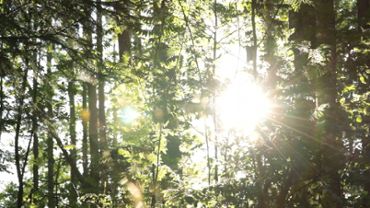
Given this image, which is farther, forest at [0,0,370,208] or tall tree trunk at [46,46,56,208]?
tall tree trunk at [46,46,56,208]

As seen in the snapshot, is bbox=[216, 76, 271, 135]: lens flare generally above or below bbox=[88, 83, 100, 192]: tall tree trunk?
below

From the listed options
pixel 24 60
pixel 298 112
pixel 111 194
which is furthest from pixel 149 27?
pixel 298 112

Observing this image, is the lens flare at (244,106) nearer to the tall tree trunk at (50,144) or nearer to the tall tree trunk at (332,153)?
the tall tree trunk at (332,153)

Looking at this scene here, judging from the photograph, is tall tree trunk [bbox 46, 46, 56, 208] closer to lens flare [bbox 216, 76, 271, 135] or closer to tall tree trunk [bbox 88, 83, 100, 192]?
tall tree trunk [bbox 88, 83, 100, 192]

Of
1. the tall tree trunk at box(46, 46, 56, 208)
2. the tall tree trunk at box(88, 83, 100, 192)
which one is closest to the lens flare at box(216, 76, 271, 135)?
the tall tree trunk at box(46, 46, 56, 208)

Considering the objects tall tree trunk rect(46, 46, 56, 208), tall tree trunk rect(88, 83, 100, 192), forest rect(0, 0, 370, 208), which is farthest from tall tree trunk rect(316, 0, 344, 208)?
tall tree trunk rect(88, 83, 100, 192)

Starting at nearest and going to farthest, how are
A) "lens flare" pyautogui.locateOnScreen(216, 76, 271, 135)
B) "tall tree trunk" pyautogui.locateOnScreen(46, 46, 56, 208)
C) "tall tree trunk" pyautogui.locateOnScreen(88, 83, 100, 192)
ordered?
"lens flare" pyautogui.locateOnScreen(216, 76, 271, 135)
"tall tree trunk" pyautogui.locateOnScreen(46, 46, 56, 208)
"tall tree trunk" pyautogui.locateOnScreen(88, 83, 100, 192)

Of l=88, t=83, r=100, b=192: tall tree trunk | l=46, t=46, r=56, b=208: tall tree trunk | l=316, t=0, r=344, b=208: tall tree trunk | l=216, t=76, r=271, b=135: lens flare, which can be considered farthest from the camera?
l=88, t=83, r=100, b=192: tall tree trunk

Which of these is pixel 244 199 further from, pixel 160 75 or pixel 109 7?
pixel 109 7

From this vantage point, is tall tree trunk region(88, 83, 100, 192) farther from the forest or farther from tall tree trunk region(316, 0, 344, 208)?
tall tree trunk region(316, 0, 344, 208)

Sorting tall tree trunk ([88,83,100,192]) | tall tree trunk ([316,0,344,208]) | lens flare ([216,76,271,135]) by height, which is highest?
tall tree trunk ([88,83,100,192])

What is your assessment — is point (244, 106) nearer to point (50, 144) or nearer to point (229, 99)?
point (229, 99)

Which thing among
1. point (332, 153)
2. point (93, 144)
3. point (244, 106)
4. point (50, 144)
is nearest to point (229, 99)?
point (244, 106)

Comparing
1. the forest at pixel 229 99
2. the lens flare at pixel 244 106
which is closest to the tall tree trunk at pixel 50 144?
the forest at pixel 229 99
